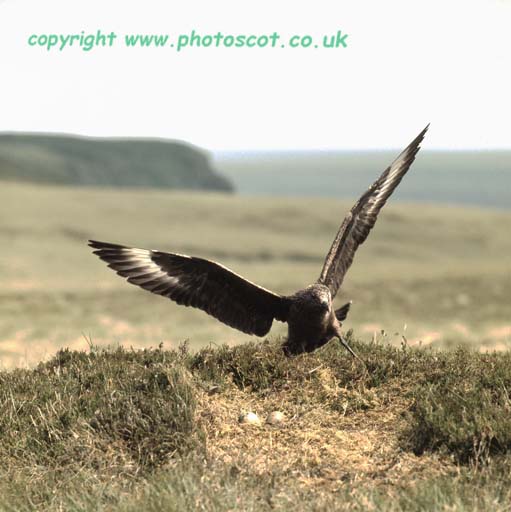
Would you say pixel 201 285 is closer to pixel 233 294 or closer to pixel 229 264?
pixel 233 294

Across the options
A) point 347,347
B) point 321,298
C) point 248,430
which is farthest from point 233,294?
point 248,430

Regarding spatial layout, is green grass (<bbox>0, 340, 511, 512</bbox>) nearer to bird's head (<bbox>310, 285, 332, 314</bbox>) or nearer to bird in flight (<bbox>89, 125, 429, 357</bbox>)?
bird in flight (<bbox>89, 125, 429, 357</bbox>)

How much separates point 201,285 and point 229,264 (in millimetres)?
30113

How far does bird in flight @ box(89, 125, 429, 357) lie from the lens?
6.62 m

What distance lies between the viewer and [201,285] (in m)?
6.96

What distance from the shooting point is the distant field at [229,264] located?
2114 cm

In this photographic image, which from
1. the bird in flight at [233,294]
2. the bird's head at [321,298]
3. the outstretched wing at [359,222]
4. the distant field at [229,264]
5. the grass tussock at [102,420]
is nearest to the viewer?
the grass tussock at [102,420]

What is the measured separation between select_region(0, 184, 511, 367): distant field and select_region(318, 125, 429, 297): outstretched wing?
797mm

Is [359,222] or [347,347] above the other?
[359,222]

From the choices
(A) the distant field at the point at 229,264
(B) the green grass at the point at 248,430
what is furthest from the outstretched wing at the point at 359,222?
(A) the distant field at the point at 229,264

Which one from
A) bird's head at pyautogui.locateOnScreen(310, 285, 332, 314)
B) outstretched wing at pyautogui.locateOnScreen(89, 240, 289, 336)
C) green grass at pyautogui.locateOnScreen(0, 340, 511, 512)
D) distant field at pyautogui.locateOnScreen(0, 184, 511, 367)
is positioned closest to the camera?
green grass at pyautogui.locateOnScreen(0, 340, 511, 512)

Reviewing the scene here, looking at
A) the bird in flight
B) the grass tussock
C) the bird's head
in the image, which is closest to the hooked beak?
the bird in flight

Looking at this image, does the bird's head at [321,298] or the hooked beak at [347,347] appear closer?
the bird's head at [321,298]

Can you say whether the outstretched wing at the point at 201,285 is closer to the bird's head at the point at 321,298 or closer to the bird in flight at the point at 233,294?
the bird in flight at the point at 233,294
